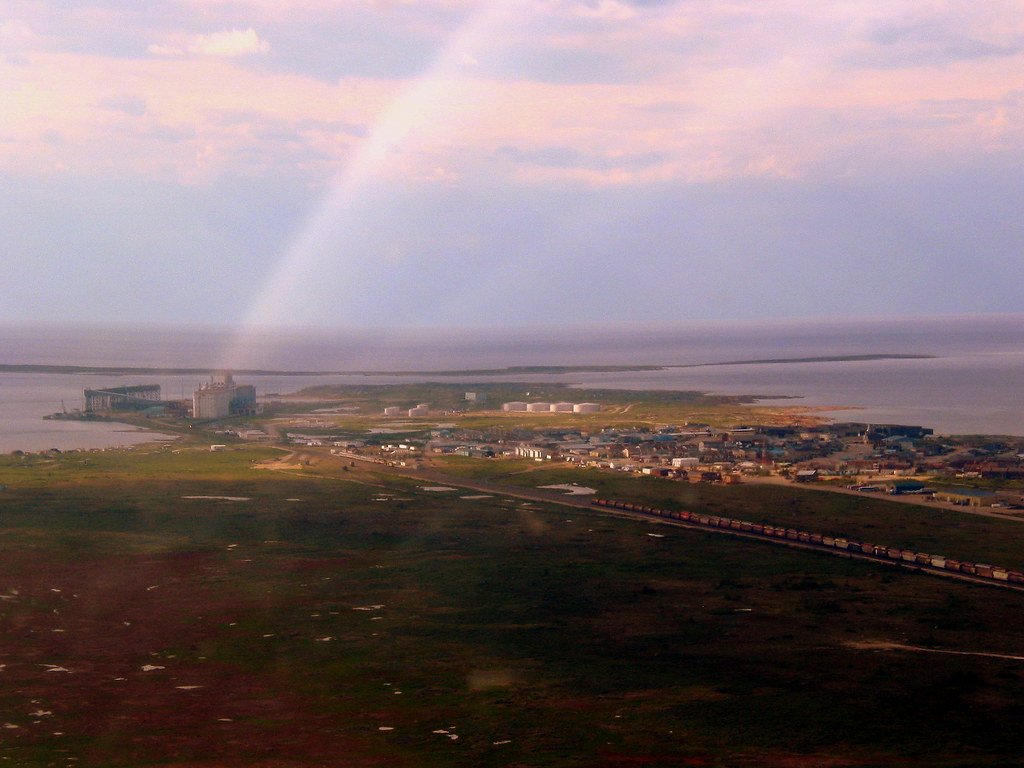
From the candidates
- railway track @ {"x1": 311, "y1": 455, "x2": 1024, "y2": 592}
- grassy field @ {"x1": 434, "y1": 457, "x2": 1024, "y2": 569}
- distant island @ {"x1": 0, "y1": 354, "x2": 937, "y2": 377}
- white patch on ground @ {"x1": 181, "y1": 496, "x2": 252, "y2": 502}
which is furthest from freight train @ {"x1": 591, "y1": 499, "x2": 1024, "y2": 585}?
distant island @ {"x1": 0, "y1": 354, "x2": 937, "y2": 377}

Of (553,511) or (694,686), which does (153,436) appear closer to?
(553,511)

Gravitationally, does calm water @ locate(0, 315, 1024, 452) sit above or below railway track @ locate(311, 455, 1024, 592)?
above

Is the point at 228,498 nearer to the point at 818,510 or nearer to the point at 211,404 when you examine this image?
the point at 818,510

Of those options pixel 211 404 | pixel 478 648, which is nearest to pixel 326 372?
pixel 211 404

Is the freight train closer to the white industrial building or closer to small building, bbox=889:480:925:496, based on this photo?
small building, bbox=889:480:925:496

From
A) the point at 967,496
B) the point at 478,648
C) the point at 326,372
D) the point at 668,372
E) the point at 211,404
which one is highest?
the point at 326,372

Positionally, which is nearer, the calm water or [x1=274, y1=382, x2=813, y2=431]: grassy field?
[x1=274, y1=382, x2=813, y2=431]: grassy field

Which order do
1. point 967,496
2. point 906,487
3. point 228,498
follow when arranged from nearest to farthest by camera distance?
point 967,496
point 228,498
point 906,487
